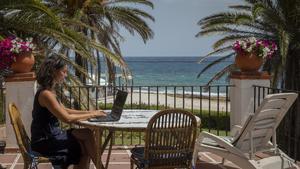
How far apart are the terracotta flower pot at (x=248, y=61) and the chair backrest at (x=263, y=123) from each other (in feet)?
7.30

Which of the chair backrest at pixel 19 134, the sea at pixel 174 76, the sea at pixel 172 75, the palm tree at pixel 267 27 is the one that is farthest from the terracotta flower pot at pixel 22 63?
the sea at pixel 172 75

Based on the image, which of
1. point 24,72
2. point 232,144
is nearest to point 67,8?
point 24,72

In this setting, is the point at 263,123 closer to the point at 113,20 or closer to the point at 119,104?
the point at 119,104

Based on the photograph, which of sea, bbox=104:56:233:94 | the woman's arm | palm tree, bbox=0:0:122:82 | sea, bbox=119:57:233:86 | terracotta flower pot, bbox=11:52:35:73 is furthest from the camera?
sea, bbox=119:57:233:86

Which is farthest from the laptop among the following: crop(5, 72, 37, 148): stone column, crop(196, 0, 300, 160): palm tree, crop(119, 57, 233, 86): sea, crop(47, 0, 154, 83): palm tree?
crop(119, 57, 233, 86): sea

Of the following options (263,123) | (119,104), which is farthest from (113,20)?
(119,104)

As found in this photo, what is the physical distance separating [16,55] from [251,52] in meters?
3.48

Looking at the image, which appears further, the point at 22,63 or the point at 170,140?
the point at 22,63

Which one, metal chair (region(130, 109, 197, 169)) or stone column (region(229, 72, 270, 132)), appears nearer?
metal chair (region(130, 109, 197, 169))

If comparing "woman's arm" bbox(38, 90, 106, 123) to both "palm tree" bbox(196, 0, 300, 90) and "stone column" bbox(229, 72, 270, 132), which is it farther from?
"palm tree" bbox(196, 0, 300, 90)

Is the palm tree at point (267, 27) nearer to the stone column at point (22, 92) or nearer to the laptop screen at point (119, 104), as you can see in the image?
the stone column at point (22, 92)

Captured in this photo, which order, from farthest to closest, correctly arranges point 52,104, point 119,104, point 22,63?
point 22,63 → point 119,104 → point 52,104

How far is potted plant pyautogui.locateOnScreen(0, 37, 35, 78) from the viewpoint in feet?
22.5

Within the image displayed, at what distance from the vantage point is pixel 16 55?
6.97 m
